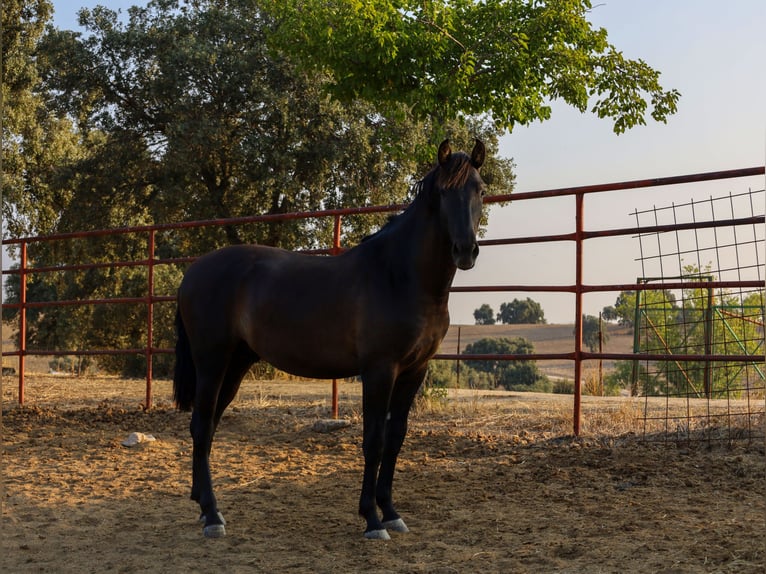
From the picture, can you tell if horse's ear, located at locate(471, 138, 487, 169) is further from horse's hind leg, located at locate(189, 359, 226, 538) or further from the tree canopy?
the tree canopy

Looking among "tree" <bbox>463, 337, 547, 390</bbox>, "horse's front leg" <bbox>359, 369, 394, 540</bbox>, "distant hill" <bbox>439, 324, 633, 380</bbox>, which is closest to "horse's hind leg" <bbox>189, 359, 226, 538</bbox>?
"horse's front leg" <bbox>359, 369, 394, 540</bbox>

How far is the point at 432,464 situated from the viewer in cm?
511

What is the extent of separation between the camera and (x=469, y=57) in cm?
824

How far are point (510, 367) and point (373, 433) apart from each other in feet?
77.2

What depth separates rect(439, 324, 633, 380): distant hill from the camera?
34656 millimetres

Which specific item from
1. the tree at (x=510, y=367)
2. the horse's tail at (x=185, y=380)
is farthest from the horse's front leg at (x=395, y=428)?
the tree at (x=510, y=367)

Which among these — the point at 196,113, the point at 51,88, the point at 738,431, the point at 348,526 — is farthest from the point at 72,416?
the point at 51,88

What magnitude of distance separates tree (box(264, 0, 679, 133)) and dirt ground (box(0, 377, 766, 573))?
12.0ft

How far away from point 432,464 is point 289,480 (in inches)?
38.1

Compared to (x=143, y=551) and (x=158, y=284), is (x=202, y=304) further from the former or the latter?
(x=158, y=284)

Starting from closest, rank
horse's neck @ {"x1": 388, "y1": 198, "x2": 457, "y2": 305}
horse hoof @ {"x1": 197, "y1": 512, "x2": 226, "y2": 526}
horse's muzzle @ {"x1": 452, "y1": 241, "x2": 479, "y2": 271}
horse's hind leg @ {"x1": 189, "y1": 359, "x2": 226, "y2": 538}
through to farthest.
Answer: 1. horse's muzzle @ {"x1": 452, "y1": 241, "x2": 479, "y2": 271}
2. horse's neck @ {"x1": 388, "y1": 198, "x2": 457, "y2": 305}
3. horse hoof @ {"x1": 197, "y1": 512, "x2": 226, "y2": 526}
4. horse's hind leg @ {"x1": 189, "y1": 359, "x2": 226, "y2": 538}

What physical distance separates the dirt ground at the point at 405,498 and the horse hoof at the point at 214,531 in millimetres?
46

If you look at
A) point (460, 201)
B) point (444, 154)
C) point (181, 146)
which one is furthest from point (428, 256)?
point (181, 146)

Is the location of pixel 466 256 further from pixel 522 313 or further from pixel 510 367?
pixel 522 313
